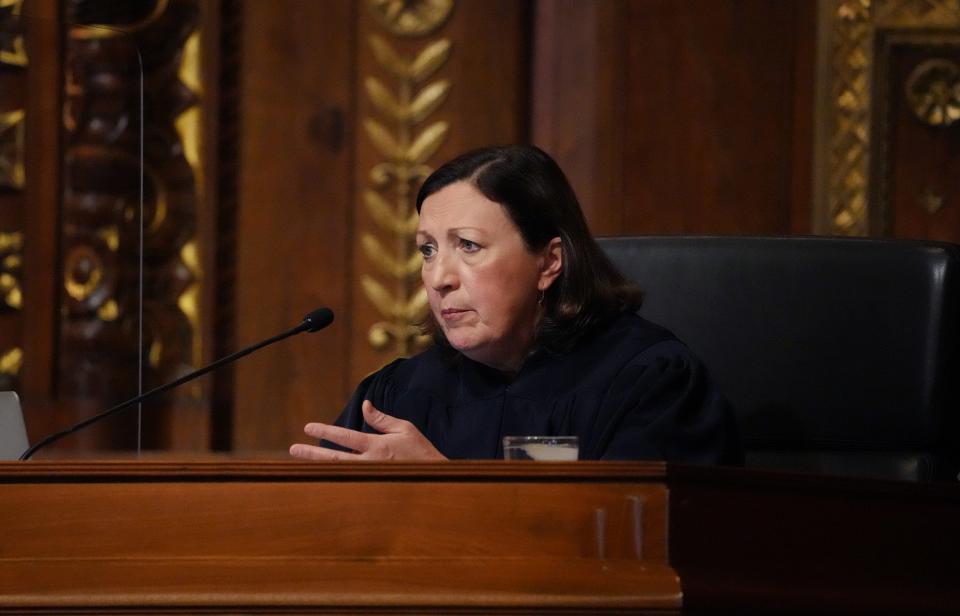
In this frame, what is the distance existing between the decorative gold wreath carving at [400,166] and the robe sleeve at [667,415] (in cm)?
122

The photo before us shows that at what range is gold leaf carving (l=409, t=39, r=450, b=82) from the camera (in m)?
3.67

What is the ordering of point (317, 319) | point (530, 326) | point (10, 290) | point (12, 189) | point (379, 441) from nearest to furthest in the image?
1. point (379, 441)
2. point (317, 319)
3. point (530, 326)
4. point (10, 290)
5. point (12, 189)

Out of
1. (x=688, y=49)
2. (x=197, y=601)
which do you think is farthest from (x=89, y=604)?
(x=688, y=49)

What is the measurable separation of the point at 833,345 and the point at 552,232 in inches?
19.1

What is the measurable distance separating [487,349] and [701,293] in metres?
0.37

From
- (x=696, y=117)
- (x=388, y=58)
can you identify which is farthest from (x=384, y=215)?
(x=696, y=117)

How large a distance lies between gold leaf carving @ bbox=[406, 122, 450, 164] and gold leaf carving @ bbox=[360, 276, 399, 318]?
0.98 ft

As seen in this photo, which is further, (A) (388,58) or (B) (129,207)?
(A) (388,58)

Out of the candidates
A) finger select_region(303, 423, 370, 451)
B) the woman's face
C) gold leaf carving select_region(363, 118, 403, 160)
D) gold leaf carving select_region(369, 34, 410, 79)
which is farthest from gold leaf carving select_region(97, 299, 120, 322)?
finger select_region(303, 423, 370, 451)

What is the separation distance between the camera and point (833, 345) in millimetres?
2588

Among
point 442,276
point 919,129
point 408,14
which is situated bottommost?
point 442,276

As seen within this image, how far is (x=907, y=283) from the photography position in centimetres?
256

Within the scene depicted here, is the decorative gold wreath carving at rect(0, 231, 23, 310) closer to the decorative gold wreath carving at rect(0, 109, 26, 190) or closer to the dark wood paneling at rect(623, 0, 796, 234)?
the decorative gold wreath carving at rect(0, 109, 26, 190)

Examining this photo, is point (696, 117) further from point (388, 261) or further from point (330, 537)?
point (330, 537)
